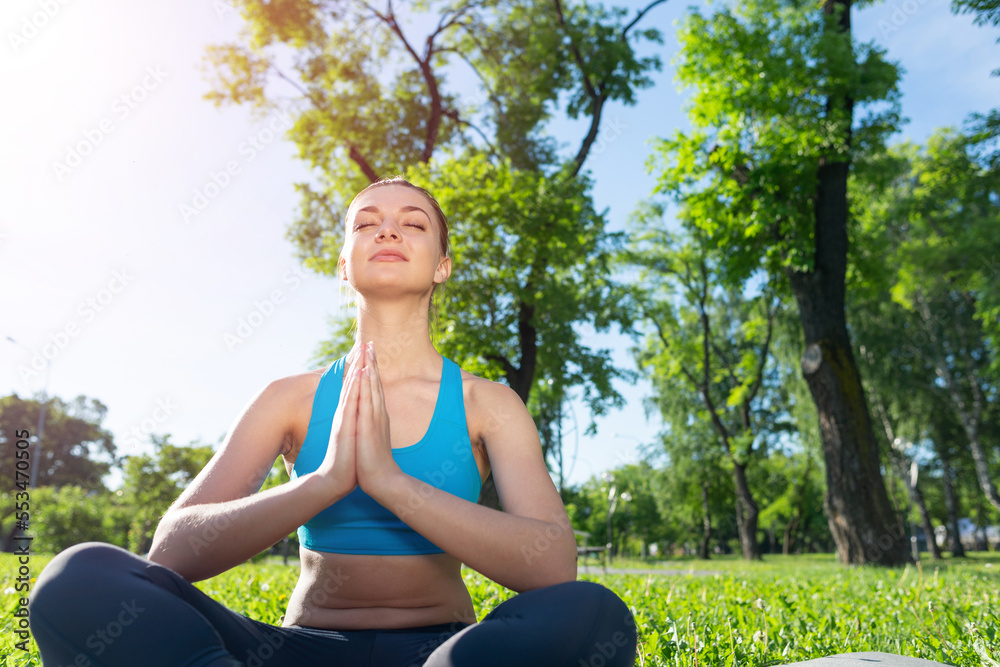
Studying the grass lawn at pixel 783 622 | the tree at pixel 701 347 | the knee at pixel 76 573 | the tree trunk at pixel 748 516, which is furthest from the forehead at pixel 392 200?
the tree trunk at pixel 748 516

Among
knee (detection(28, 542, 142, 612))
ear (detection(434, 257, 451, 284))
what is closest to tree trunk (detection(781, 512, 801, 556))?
ear (detection(434, 257, 451, 284))

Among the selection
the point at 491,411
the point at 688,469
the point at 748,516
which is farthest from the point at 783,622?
the point at 688,469

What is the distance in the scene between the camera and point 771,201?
1105 cm

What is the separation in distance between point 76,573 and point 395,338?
1.13 metres

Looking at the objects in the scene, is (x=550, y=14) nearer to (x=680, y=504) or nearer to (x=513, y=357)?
(x=513, y=357)

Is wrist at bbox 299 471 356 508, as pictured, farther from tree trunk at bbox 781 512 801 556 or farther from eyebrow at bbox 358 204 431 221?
tree trunk at bbox 781 512 801 556

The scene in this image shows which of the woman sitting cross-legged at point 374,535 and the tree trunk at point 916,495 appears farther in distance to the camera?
the tree trunk at point 916,495

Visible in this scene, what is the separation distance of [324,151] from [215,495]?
15212 mm

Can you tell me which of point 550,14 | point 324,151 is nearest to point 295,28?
point 324,151

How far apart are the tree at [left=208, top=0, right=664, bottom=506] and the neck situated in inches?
413

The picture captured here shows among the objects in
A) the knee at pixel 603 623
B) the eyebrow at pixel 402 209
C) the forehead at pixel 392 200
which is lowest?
the knee at pixel 603 623

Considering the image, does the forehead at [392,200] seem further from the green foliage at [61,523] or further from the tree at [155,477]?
the tree at [155,477]

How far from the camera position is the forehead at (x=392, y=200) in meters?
2.19

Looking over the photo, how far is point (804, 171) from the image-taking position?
11.3 m
